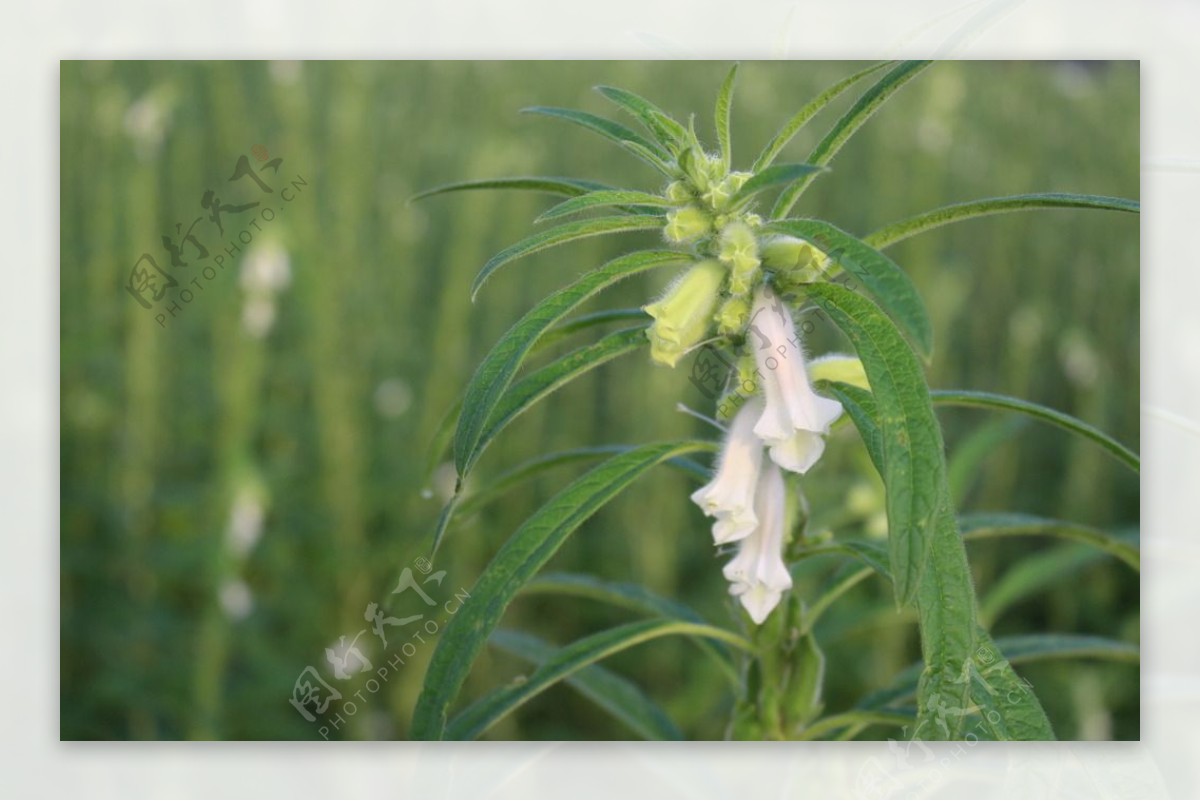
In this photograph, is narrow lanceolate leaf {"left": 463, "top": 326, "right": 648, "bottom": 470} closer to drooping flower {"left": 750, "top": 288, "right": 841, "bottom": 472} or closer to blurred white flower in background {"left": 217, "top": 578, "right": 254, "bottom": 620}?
drooping flower {"left": 750, "top": 288, "right": 841, "bottom": 472}

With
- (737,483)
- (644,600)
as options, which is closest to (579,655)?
(644,600)

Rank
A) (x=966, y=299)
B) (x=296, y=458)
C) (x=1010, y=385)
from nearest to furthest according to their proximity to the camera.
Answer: (x=296, y=458), (x=1010, y=385), (x=966, y=299)

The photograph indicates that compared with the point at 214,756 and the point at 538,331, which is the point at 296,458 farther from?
the point at 538,331

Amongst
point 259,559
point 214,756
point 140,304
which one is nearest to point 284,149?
point 140,304

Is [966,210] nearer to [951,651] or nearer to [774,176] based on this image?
[774,176]

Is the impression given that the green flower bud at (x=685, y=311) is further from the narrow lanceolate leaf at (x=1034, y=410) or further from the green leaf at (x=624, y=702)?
the green leaf at (x=624, y=702)

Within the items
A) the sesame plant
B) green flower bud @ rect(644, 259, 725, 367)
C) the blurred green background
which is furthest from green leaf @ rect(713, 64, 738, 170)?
the blurred green background
